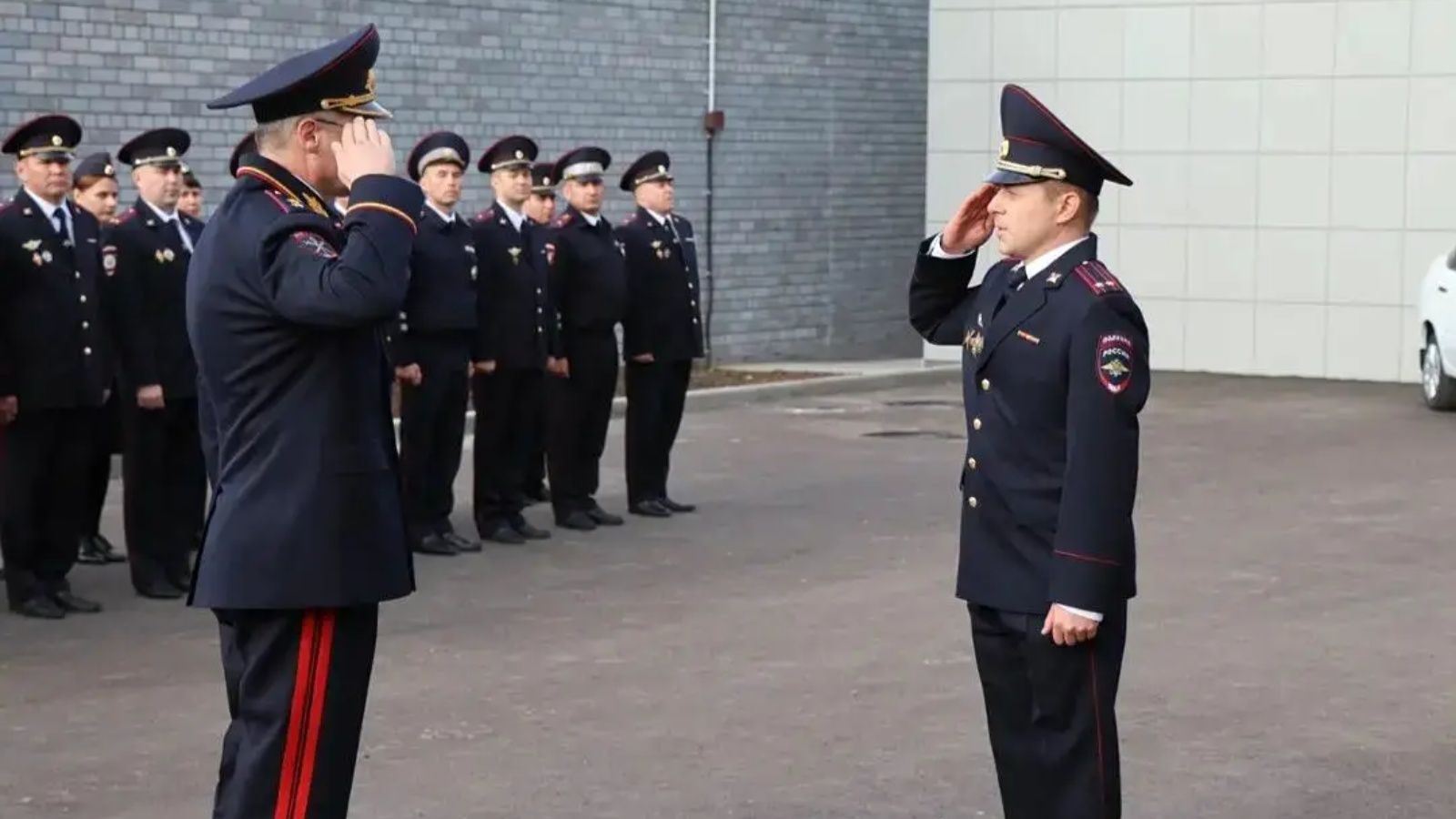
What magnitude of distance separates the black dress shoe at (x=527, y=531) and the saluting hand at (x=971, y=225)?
736 cm

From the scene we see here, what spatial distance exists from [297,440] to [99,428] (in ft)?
22.6

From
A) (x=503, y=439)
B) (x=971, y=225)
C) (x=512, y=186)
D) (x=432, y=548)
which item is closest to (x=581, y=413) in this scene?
(x=503, y=439)

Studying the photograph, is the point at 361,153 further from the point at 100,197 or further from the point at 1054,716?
the point at 100,197

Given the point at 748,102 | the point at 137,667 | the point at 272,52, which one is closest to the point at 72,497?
the point at 137,667

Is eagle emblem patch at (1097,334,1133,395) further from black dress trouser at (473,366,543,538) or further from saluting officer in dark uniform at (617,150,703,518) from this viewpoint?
saluting officer in dark uniform at (617,150,703,518)

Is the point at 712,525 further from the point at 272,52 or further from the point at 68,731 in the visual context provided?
the point at 272,52

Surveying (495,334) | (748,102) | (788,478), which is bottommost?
(788,478)

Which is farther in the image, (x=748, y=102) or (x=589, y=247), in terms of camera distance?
(x=748, y=102)

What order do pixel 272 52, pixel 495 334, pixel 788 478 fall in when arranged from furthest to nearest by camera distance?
pixel 272 52 < pixel 788 478 < pixel 495 334

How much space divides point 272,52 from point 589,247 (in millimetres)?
5490

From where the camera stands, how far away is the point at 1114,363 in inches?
206

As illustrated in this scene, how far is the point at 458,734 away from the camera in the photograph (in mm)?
8055

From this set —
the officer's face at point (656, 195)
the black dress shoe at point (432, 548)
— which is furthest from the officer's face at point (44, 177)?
the officer's face at point (656, 195)

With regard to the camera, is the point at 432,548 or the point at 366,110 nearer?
the point at 366,110
